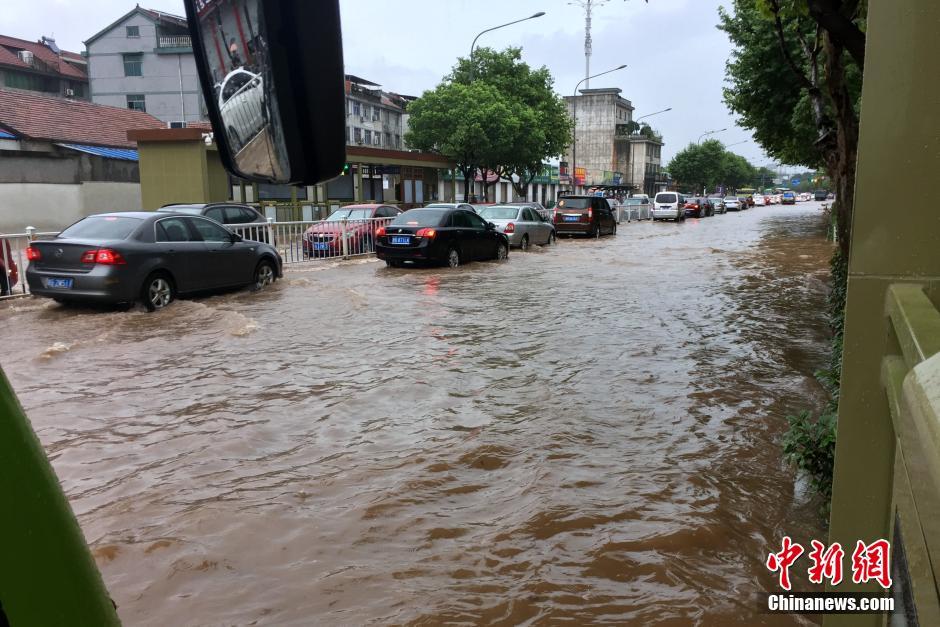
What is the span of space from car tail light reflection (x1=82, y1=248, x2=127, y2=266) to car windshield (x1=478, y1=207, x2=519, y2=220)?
529 inches

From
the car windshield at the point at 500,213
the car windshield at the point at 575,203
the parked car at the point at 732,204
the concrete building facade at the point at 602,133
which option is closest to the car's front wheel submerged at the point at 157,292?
the car windshield at the point at 500,213

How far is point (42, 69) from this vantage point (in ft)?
147

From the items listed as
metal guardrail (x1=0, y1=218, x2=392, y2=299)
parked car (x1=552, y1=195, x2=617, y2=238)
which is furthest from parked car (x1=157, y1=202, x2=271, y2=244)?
Result: parked car (x1=552, y1=195, x2=617, y2=238)

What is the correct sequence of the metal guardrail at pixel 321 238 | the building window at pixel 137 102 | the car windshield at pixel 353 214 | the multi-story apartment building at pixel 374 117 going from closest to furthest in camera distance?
the metal guardrail at pixel 321 238, the car windshield at pixel 353 214, the building window at pixel 137 102, the multi-story apartment building at pixel 374 117

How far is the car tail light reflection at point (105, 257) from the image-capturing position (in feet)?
31.6

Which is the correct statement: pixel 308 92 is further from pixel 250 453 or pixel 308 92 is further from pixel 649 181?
pixel 649 181

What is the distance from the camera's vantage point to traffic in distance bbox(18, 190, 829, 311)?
976 cm

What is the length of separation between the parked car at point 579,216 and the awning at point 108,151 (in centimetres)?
1682

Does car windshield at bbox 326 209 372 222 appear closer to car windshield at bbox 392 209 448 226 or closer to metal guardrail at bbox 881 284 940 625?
car windshield at bbox 392 209 448 226

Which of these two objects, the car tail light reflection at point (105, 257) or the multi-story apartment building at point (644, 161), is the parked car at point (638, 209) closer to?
the car tail light reflection at point (105, 257)

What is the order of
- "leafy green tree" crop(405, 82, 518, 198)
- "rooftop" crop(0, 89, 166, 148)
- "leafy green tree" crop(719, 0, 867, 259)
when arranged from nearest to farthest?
"leafy green tree" crop(719, 0, 867, 259) < "rooftop" crop(0, 89, 166, 148) < "leafy green tree" crop(405, 82, 518, 198)

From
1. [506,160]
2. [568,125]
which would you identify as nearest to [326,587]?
[506,160]

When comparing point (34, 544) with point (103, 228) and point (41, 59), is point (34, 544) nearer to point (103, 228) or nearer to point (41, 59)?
point (103, 228)

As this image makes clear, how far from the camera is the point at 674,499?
4453 mm
